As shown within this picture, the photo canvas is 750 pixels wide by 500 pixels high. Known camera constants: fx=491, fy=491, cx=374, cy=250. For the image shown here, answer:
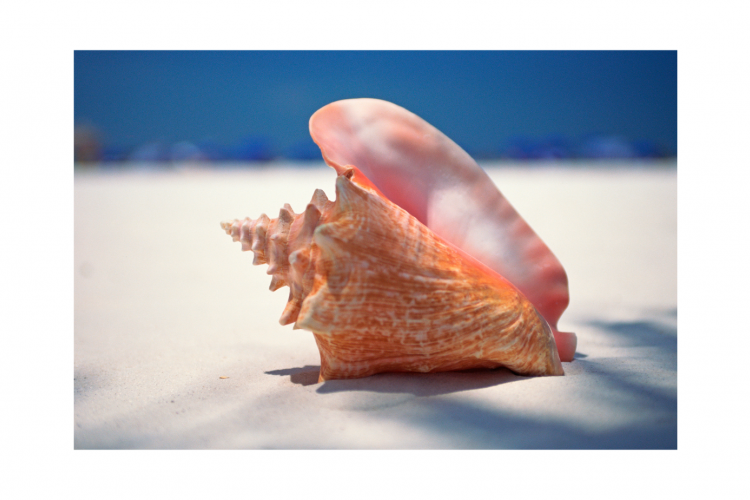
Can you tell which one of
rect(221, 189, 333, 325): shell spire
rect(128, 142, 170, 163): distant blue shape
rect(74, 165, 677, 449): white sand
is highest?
rect(128, 142, 170, 163): distant blue shape

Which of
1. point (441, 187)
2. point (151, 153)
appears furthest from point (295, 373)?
point (151, 153)

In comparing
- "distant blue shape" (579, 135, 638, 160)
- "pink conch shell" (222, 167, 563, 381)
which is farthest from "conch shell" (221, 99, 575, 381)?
"distant blue shape" (579, 135, 638, 160)

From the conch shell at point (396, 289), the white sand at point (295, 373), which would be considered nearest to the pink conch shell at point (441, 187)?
the conch shell at point (396, 289)

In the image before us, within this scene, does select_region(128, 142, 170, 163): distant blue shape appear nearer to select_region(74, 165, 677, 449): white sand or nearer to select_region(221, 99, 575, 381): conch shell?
select_region(74, 165, 677, 449): white sand

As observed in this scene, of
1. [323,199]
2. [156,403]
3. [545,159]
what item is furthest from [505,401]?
[545,159]

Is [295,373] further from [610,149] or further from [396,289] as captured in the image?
[610,149]

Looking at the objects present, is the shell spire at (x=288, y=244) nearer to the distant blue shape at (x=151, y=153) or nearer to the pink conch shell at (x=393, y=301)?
the pink conch shell at (x=393, y=301)
